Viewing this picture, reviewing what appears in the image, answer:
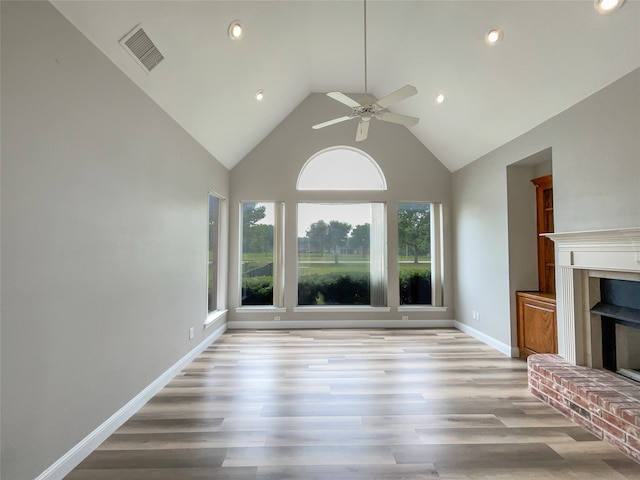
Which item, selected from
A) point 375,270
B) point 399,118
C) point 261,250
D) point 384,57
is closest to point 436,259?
point 375,270

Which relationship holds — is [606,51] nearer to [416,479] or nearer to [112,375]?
[416,479]

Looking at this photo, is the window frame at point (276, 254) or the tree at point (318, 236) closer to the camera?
the window frame at point (276, 254)

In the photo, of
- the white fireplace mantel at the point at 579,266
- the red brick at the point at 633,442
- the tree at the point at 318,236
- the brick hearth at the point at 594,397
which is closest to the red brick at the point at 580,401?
the brick hearth at the point at 594,397

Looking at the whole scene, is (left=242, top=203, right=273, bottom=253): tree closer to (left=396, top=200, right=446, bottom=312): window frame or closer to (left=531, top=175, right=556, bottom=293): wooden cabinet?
(left=396, top=200, right=446, bottom=312): window frame

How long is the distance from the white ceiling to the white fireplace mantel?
4.30 feet

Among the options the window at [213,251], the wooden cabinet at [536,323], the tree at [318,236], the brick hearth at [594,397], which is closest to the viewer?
the brick hearth at [594,397]

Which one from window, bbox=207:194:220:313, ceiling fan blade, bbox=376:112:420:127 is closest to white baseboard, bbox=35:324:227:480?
window, bbox=207:194:220:313

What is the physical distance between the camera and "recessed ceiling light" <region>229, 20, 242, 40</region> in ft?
9.17

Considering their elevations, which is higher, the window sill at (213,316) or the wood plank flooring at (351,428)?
the window sill at (213,316)

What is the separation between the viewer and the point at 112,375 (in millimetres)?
2236

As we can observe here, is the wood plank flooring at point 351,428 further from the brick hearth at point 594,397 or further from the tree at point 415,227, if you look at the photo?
the tree at point 415,227

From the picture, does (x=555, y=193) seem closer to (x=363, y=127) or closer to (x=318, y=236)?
(x=363, y=127)

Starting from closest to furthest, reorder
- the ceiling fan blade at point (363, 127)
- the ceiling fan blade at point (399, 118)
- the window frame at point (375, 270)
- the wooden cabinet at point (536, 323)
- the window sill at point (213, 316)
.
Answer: the ceiling fan blade at point (399, 118) → the ceiling fan blade at point (363, 127) → the wooden cabinet at point (536, 323) → the window sill at point (213, 316) → the window frame at point (375, 270)

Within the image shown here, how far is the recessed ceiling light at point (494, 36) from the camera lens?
284cm
